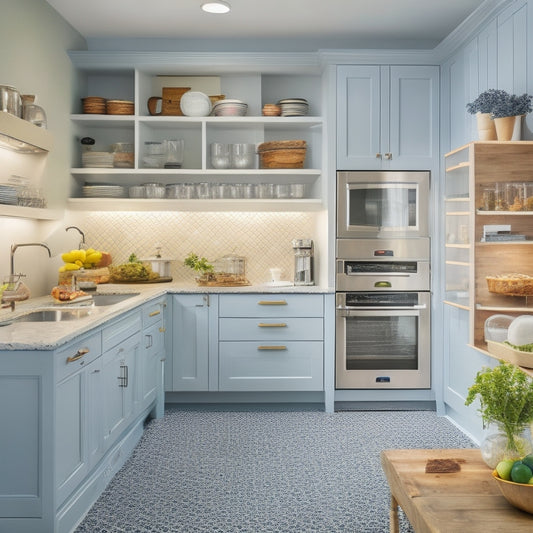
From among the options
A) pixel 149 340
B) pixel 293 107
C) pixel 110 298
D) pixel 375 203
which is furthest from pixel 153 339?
pixel 293 107

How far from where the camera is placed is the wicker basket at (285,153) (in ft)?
15.6

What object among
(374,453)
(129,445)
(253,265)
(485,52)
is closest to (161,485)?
(129,445)

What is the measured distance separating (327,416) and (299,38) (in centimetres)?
303

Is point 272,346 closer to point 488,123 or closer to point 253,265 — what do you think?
point 253,265

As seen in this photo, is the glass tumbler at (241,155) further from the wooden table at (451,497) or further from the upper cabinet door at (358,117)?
the wooden table at (451,497)

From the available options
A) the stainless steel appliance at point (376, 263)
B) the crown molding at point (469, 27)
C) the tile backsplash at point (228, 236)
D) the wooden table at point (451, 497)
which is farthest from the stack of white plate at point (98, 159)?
the wooden table at point (451, 497)

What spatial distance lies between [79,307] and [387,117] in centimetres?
A: 270

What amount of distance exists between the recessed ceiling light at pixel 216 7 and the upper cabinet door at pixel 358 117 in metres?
0.98

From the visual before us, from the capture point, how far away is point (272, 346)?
4.53 meters

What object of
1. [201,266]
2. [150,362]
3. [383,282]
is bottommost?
[150,362]

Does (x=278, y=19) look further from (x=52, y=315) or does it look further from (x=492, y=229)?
(x=52, y=315)

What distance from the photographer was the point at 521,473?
5.61 ft

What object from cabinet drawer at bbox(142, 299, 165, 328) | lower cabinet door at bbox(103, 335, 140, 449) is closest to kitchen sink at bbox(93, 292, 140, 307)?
cabinet drawer at bbox(142, 299, 165, 328)

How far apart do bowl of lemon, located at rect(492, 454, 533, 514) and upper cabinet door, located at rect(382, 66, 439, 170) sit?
3116 millimetres
